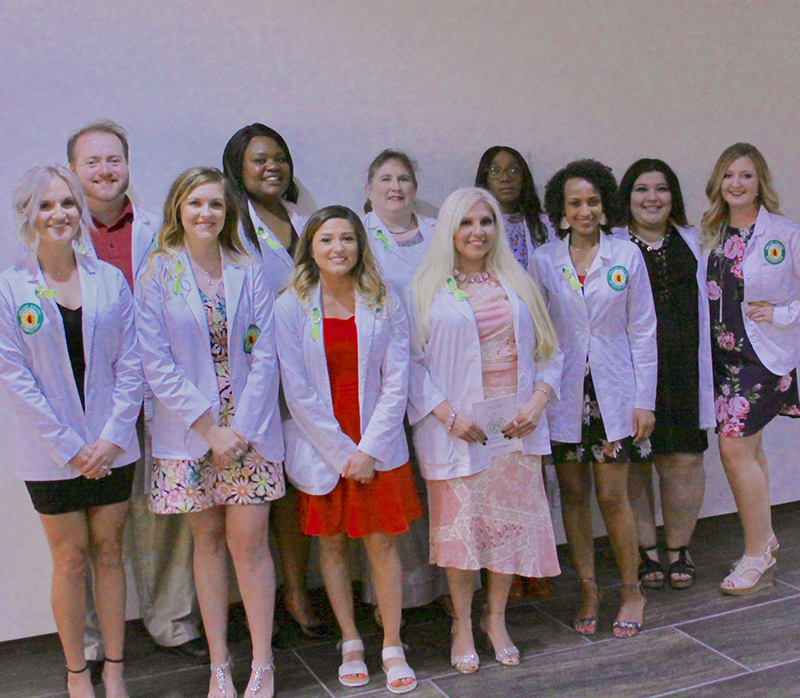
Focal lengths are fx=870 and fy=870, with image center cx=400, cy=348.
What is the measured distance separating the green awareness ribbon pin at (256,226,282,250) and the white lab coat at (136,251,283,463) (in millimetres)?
448

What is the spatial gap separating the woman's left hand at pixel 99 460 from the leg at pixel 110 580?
0.43 ft

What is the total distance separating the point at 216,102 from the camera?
3.41 metres

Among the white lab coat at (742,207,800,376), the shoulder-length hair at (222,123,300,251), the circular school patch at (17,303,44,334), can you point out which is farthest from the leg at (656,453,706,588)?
the circular school patch at (17,303,44,334)

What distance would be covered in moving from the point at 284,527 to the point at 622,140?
2414mm

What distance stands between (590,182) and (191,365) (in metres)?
1.53

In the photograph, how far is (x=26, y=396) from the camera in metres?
2.46

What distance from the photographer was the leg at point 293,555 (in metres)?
3.19

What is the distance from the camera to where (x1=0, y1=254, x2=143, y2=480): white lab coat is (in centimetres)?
248

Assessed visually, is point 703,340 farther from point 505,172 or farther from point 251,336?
point 251,336

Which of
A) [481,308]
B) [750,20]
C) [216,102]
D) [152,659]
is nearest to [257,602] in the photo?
[152,659]

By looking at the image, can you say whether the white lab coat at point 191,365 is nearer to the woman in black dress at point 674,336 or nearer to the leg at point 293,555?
the leg at point 293,555

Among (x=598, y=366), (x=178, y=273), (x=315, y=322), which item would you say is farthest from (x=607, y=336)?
(x=178, y=273)

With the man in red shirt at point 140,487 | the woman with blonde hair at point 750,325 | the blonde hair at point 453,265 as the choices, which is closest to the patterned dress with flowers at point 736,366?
the woman with blonde hair at point 750,325

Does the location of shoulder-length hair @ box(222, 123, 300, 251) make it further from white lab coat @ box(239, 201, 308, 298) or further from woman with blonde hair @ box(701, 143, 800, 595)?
woman with blonde hair @ box(701, 143, 800, 595)
